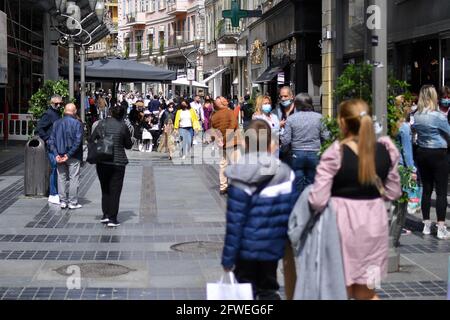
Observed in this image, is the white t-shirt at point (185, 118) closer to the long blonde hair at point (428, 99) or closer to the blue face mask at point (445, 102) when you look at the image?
the blue face mask at point (445, 102)

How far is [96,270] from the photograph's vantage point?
8930mm

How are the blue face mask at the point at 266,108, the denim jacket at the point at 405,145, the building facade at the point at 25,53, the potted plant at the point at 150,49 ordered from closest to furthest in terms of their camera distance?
the denim jacket at the point at 405,145, the blue face mask at the point at 266,108, the building facade at the point at 25,53, the potted plant at the point at 150,49

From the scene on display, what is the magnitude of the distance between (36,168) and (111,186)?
3.25m

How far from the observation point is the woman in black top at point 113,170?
11.8m

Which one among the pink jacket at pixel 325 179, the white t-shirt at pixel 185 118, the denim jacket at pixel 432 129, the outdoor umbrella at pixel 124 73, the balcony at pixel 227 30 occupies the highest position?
the balcony at pixel 227 30

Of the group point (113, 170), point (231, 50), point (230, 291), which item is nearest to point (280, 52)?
point (231, 50)

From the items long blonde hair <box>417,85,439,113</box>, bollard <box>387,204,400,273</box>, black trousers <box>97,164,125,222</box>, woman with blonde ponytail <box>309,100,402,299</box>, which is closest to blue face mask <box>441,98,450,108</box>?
long blonde hair <box>417,85,439,113</box>

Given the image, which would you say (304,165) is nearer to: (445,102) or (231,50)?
(445,102)

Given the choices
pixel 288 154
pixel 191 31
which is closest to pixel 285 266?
pixel 288 154

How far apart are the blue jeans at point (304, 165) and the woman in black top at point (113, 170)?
92.2 inches

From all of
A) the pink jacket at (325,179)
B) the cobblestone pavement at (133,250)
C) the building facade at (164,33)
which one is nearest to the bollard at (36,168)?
the cobblestone pavement at (133,250)

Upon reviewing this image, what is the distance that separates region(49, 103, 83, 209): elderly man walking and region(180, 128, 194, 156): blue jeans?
949 cm

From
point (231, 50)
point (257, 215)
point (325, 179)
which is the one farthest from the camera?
point (231, 50)

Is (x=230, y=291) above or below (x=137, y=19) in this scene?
below
